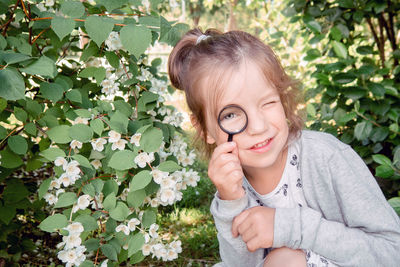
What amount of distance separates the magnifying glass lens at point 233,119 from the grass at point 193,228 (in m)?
1.14

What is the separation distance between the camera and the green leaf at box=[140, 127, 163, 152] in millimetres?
1280

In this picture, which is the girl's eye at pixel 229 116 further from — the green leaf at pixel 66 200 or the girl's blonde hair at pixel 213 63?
the green leaf at pixel 66 200

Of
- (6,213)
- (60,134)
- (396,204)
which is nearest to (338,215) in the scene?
(396,204)

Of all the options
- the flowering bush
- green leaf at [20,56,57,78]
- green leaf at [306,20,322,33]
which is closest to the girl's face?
the flowering bush

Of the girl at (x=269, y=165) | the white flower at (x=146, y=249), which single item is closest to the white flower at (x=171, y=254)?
the white flower at (x=146, y=249)

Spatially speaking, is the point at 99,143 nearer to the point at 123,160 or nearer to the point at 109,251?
the point at 123,160

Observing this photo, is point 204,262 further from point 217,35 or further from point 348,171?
point 217,35

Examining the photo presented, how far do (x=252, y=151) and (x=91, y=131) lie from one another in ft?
1.90

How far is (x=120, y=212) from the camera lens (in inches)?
53.1

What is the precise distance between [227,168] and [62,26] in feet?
2.34

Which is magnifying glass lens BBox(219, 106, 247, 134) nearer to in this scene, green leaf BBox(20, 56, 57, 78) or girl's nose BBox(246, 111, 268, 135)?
girl's nose BBox(246, 111, 268, 135)

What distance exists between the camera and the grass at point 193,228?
235 centimetres

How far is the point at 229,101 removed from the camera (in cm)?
134

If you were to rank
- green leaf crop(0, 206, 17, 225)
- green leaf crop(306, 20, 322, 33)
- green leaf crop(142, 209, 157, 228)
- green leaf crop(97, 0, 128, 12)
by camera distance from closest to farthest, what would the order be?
1. green leaf crop(97, 0, 128, 12)
2. green leaf crop(142, 209, 157, 228)
3. green leaf crop(0, 206, 17, 225)
4. green leaf crop(306, 20, 322, 33)
